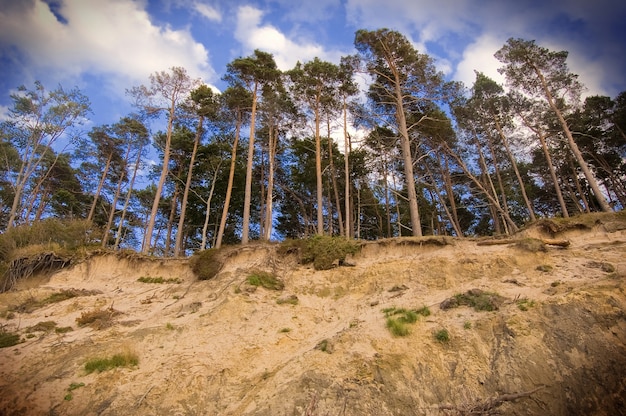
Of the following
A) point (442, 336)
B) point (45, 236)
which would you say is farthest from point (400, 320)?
point (45, 236)

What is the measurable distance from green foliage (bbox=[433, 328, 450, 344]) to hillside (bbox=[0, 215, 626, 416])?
1.3 inches

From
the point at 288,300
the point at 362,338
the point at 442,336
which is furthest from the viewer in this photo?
the point at 288,300

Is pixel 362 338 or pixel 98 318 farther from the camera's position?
pixel 98 318

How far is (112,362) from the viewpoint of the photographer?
7844mm

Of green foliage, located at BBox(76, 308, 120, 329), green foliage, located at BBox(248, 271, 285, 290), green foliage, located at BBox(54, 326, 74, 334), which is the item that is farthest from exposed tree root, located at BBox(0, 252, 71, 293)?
green foliage, located at BBox(248, 271, 285, 290)

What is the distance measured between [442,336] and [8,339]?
12.2 meters

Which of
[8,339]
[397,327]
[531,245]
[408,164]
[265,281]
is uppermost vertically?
Answer: [408,164]

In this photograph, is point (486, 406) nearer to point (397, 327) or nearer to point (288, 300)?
point (397, 327)

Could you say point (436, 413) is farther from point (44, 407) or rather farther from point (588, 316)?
point (44, 407)

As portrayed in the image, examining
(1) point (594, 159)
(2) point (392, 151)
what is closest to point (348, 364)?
(2) point (392, 151)

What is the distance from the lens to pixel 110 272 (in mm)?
15234

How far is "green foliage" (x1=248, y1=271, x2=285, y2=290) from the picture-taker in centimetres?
1190

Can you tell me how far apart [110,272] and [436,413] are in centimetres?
1563

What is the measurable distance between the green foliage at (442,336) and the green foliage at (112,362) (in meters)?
7.53
